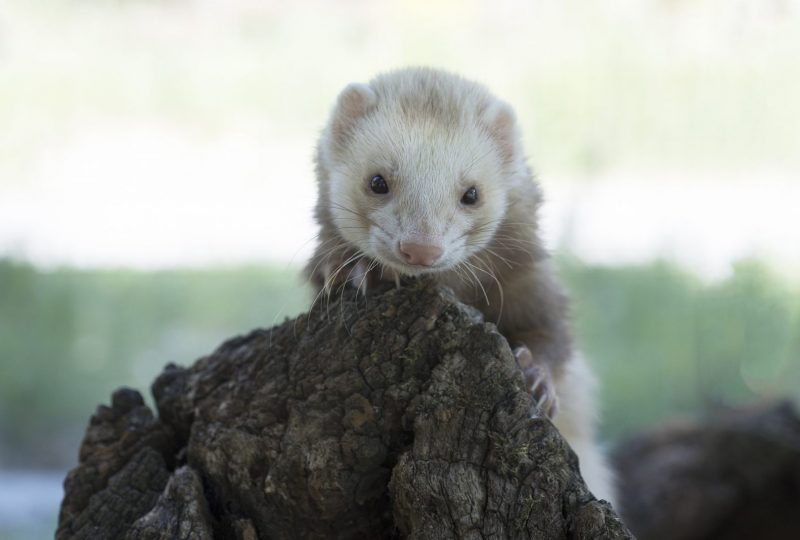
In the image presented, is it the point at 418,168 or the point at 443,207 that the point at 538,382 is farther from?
the point at 418,168

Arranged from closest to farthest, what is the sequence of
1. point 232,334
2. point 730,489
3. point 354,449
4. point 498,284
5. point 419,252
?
1. point 354,449
2. point 419,252
3. point 498,284
4. point 730,489
5. point 232,334

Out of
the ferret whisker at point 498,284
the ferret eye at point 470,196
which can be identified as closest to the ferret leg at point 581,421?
the ferret whisker at point 498,284

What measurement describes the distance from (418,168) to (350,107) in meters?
0.37

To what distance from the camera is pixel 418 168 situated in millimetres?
1961

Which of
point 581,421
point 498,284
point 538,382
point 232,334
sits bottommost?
point 538,382

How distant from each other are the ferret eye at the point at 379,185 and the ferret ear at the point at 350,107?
26cm

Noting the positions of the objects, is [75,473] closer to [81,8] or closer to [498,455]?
[498,455]

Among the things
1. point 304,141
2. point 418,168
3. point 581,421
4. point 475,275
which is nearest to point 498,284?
point 475,275

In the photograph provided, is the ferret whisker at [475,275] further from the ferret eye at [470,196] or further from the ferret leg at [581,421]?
the ferret leg at [581,421]

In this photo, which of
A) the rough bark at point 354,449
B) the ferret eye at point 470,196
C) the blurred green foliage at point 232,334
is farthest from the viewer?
the blurred green foliage at point 232,334

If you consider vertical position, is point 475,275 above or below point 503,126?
below

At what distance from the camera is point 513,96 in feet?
16.1

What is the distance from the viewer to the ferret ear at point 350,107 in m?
2.19

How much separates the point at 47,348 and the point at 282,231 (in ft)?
6.81
